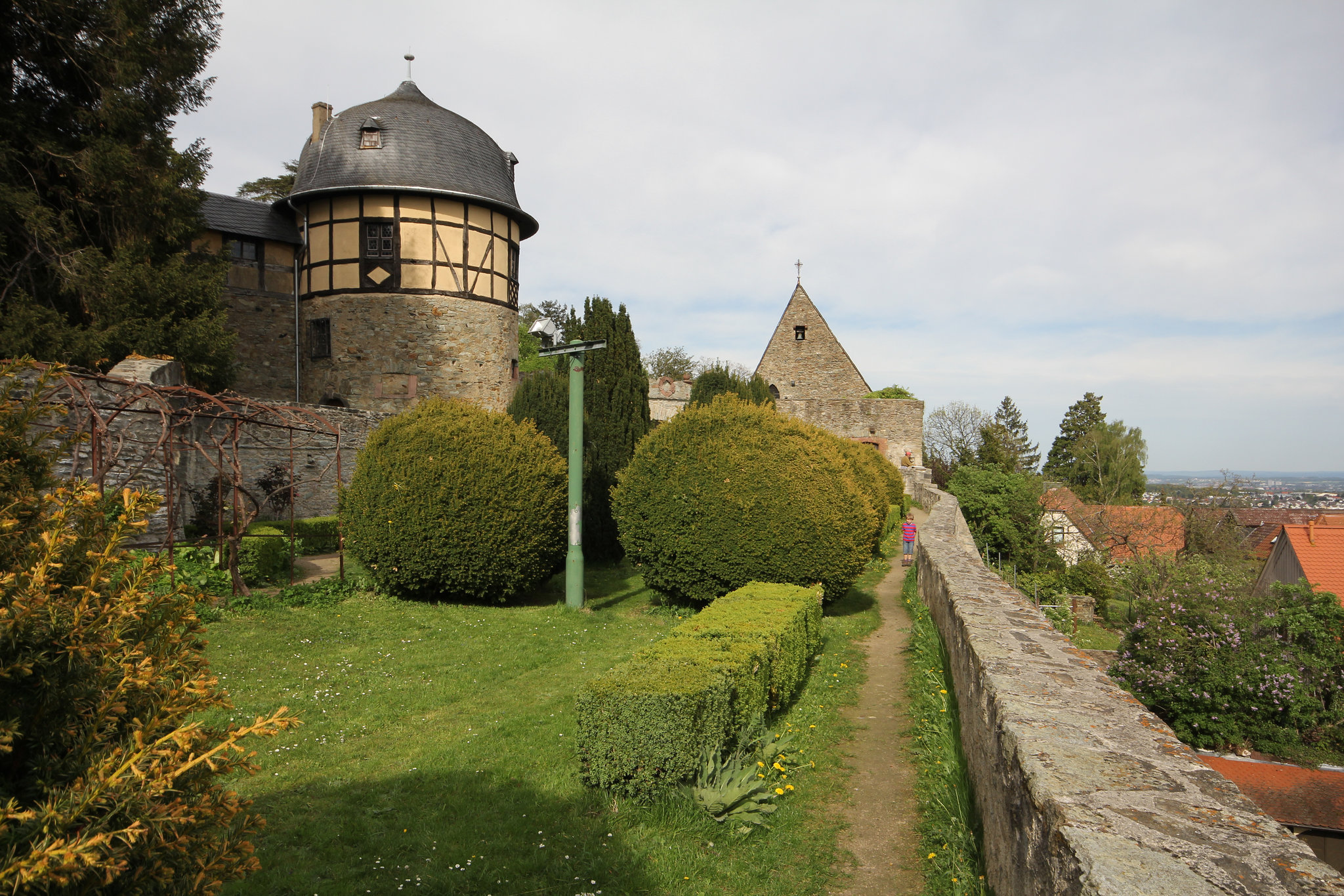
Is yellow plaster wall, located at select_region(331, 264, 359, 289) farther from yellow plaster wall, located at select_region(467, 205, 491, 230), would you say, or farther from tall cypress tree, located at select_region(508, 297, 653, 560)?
tall cypress tree, located at select_region(508, 297, 653, 560)

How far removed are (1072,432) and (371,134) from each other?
180 feet

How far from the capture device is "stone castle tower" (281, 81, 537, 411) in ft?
67.2

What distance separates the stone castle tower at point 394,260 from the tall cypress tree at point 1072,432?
159ft

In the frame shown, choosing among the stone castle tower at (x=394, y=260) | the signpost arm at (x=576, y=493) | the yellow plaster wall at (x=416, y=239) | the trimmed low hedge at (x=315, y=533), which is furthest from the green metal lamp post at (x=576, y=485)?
the yellow plaster wall at (x=416, y=239)

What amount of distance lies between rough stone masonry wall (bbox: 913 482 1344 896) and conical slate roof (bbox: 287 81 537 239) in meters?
20.0

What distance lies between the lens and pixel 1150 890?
6.19 feet

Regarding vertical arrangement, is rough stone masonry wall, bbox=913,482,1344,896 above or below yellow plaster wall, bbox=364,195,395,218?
below

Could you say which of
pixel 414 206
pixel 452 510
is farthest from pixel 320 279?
pixel 452 510

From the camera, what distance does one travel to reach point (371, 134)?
2073cm

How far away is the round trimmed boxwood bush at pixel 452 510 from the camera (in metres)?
10.5

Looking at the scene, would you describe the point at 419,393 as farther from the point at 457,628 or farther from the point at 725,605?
the point at 725,605

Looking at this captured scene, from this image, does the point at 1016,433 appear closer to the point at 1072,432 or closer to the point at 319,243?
the point at 1072,432

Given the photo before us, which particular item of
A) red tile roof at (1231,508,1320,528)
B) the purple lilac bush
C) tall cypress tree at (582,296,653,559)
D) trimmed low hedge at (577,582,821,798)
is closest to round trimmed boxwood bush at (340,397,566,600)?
tall cypress tree at (582,296,653,559)

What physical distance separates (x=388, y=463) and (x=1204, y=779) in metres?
10.1
